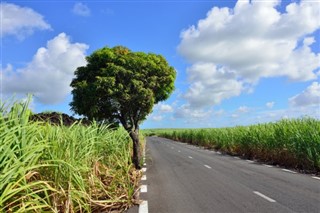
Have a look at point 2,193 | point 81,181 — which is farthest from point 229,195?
point 2,193

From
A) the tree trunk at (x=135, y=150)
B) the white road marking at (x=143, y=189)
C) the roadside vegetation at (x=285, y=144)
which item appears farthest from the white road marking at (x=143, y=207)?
the roadside vegetation at (x=285, y=144)

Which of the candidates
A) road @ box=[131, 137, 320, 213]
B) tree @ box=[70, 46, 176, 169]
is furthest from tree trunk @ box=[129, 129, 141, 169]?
road @ box=[131, 137, 320, 213]

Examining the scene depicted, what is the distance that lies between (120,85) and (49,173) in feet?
34.8

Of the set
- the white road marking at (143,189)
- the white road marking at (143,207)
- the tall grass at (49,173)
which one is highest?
the tall grass at (49,173)

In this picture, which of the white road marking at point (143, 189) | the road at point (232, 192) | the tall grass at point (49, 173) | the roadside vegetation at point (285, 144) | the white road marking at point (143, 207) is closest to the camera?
the tall grass at point (49, 173)

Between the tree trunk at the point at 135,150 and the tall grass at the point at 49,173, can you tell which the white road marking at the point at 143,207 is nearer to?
the tall grass at the point at 49,173

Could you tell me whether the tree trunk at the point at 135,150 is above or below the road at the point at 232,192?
above

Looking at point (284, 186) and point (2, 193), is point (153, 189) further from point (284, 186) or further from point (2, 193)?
point (2, 193)

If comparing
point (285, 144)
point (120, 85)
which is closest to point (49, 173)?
point (120, 85)

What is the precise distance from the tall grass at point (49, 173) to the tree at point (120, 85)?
745 cm

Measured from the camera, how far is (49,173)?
6973 millimetres

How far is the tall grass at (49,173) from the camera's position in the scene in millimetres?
5375

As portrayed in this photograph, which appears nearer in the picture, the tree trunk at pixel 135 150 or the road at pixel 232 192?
the road at pixel 232 192

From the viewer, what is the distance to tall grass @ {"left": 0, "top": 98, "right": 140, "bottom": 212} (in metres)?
5.38
